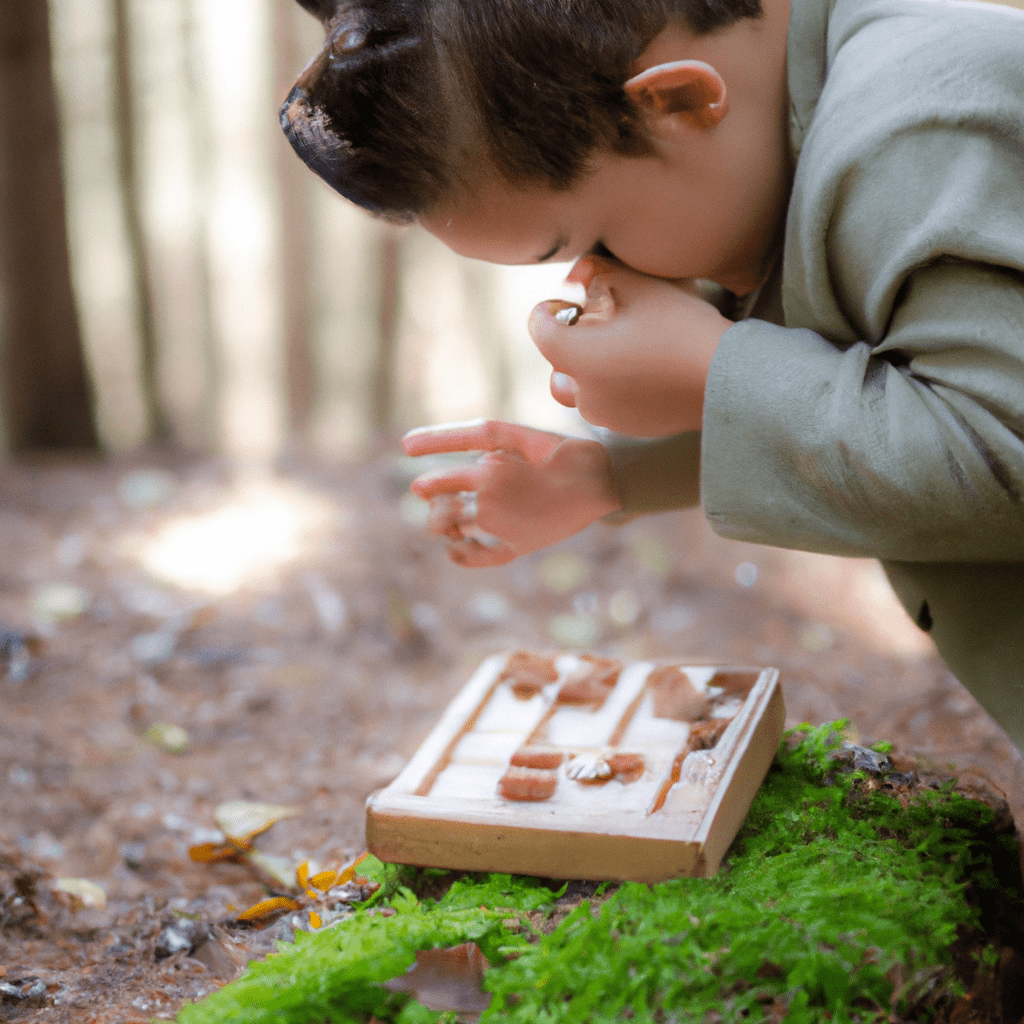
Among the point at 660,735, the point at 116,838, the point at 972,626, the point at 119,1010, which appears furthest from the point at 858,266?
the point at 116,838

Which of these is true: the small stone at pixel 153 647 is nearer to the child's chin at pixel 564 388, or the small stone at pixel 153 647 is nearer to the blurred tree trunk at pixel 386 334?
the blurred tree trunk at pixel 386 334

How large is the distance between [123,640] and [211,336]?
1.06m

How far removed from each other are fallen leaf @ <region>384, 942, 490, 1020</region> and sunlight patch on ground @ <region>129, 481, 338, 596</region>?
1471 mm

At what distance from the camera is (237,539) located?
2.41m

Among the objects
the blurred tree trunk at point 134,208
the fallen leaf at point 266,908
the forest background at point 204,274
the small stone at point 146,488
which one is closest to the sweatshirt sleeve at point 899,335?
the fallen leaf at point 266,908

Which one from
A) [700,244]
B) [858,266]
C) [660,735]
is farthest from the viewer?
[660,735]

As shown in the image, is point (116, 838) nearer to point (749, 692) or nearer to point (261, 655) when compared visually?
point (261, 655)

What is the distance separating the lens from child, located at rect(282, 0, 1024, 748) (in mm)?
779

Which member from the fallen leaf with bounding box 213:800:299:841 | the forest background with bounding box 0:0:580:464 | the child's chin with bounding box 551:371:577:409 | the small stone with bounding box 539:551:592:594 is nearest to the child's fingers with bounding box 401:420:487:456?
the child's chin with bounding box 551:371:577:409

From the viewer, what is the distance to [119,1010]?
904 millimetres

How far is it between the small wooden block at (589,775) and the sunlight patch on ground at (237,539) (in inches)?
46.2

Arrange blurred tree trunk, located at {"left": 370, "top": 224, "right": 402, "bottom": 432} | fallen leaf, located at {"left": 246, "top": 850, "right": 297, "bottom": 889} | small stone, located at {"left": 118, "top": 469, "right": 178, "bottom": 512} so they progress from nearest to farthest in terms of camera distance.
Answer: fallen leaf, located at {"left": 246, "top": 850, "right": 297, "bottom": 889} < small stone, located at {"left": 118, "top": 469, "right": 178, "bottom": 512} < blurred tree trunk, located at {"left": 370, "top": 224, "right": 402, "bottom": 432}

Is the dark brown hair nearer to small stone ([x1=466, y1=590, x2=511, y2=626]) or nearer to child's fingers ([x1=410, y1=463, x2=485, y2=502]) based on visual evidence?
child's fingers ([x1=410, y1=463, x2=485, y2=502])

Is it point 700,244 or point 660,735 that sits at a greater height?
point 700,244
